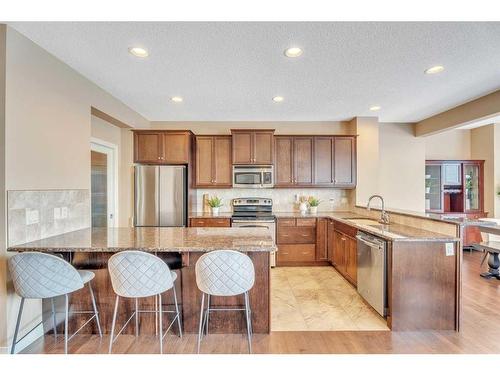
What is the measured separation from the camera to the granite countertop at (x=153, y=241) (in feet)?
6.75

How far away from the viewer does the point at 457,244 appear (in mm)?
2326

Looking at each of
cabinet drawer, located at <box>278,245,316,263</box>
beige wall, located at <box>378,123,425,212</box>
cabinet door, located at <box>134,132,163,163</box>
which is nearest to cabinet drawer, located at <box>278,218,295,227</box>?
cabinet drawer, located at <box>278,245,316,263</box>

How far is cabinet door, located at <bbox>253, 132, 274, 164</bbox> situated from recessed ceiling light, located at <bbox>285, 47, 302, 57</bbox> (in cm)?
217

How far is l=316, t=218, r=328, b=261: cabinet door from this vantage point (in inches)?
168

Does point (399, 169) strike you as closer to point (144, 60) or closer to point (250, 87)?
point (250, 87)

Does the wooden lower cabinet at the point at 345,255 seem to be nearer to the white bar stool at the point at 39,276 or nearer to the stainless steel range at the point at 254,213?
the stainless steel range at the point at 254,213

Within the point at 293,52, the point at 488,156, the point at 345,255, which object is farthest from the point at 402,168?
the point at 293,52

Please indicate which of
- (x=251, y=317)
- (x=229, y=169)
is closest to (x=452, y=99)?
(x=229, y=169)

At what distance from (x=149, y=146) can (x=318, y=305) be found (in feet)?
11.8

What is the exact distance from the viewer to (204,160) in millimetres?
4660

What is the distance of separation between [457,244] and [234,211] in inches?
131

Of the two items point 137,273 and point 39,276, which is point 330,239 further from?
point 39,276
